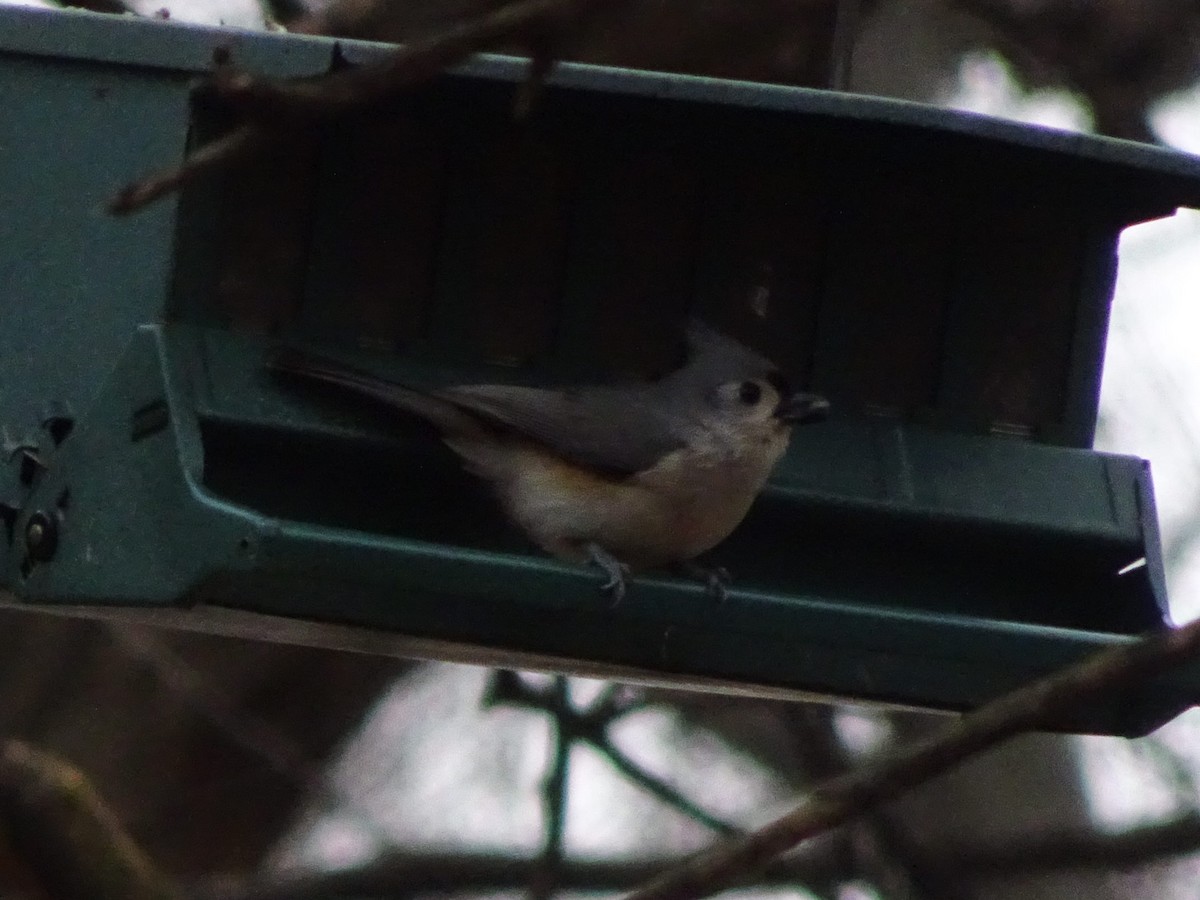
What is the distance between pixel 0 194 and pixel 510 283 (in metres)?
0.97

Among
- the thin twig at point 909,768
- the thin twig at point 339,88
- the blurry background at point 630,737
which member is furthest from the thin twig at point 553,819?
the thin twig at point 339,88

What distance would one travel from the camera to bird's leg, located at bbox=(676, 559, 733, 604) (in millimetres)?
3818

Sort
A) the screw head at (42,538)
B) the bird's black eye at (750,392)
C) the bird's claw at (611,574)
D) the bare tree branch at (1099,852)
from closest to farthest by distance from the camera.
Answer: the bird's claw at (611,574) < the screw head at (42,538) < the bird's black eye at (750,392) < the bare tree branch at (1099,852)

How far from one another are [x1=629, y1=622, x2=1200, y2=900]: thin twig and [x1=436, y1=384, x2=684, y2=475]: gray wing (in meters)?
2.12

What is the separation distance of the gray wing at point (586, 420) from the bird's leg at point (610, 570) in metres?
0.19

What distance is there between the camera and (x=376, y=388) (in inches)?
165

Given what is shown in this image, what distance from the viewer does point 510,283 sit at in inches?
178

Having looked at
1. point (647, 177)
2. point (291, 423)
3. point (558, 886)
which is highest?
point (647, 177)

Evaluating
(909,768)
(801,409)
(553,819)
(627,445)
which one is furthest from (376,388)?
(909,768)

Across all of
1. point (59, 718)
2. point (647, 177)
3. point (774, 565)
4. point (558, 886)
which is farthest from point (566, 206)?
point (59, 718)

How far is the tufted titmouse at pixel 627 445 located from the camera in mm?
4211

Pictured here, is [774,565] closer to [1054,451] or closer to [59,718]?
[1054,451]

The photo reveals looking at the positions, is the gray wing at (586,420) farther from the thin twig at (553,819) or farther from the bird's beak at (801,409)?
the thin twig at (553,819)

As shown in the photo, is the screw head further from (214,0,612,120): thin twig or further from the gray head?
(214,0,612,120): thin twig
